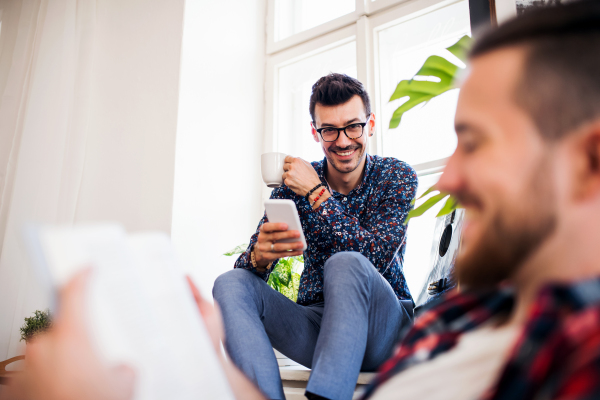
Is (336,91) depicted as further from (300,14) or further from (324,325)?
(300,14)

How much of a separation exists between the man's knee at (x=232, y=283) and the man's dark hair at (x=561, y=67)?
87 centimetres

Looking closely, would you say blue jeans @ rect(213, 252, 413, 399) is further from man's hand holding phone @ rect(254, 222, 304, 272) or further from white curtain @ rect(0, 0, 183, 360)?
white curtain @ rect(0, 0, 183, 360)

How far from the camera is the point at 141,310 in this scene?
0.34 metres

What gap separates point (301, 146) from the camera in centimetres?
257

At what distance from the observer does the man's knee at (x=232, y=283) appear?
42.2 inches

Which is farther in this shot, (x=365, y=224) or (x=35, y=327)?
(x=35, y=327)

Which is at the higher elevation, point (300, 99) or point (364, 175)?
point (300, 99)

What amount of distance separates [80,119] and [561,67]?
7.51 ft

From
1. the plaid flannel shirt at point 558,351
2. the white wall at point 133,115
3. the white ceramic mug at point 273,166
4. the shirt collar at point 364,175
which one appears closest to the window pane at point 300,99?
the white wall at point 133,115

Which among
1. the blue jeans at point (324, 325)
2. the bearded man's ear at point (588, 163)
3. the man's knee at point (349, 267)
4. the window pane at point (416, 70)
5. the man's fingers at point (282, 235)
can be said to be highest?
the window pane at point (416, 70)

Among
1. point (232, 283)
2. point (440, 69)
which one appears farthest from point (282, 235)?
point (440, 69)

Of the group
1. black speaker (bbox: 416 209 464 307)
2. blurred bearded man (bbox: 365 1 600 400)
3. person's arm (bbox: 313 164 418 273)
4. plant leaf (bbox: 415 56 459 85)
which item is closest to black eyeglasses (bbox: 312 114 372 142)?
person's arm (bbox: 313 164 418 273)

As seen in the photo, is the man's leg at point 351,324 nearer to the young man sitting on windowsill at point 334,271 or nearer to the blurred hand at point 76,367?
the young man sitting on windowsill at point 334,271

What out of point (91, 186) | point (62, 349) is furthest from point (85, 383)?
point (91, 186)
